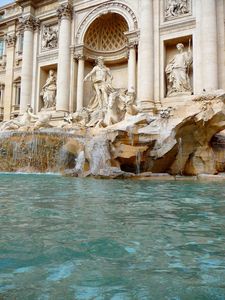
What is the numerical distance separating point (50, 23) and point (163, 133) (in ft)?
50.5

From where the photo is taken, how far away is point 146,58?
1574 cm

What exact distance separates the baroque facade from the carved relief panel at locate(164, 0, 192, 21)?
0.05 metres

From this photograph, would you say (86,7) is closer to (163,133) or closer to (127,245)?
(163,133)

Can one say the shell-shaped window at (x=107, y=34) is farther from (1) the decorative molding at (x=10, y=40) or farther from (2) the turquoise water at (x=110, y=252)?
(2) the turquoise water at (x=110, y=252)

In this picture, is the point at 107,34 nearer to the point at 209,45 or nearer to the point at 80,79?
the point at 80,79

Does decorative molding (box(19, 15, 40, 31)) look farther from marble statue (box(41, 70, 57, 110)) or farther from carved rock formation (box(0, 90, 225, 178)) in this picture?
carved rock formation (box(0, 90, 225, 178))

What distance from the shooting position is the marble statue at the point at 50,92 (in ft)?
65.3

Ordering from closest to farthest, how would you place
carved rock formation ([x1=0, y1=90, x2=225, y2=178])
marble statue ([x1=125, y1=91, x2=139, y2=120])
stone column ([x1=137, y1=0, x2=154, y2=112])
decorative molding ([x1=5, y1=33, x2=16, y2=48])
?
carved rock formation ([x1=0, y1=90, x2=225, y2=178]), marble statue ([x1=125, y1=91, x2=139, y2=120]), stone column ([x1=137, y1=0, x2=154, y2=112]), decorative molding ([x1=5, y1=33, x2=16, y2=48])

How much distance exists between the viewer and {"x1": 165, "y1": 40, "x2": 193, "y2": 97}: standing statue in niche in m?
15.3

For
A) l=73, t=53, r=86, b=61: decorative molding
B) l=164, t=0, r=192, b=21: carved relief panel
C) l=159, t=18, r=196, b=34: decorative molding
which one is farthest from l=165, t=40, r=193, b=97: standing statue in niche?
l=73, t=53, r=86, b=61: decorative molding

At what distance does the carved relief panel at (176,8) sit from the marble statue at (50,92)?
826 centimetres

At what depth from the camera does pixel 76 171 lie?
26.7 feet

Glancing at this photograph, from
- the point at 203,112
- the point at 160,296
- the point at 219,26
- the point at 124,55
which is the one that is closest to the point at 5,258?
the point at 160,296

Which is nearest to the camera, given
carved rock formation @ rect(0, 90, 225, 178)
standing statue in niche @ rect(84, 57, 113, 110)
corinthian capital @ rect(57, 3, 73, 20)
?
carved rock formation @ rect(0, 90, 225, 178)
